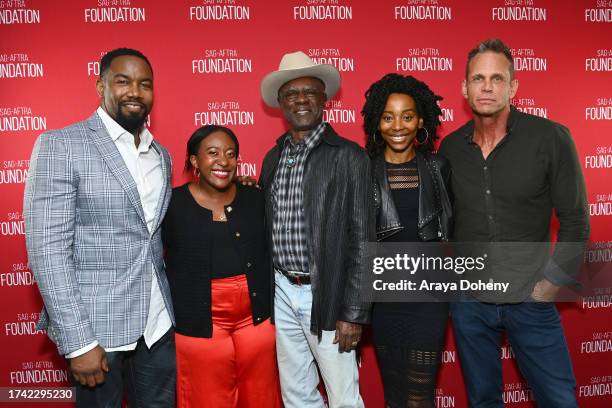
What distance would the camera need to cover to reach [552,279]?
220 centimetres

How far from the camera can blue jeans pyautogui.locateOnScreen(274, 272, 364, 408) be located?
2.16 meters

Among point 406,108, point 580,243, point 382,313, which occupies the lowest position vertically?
point 382,313

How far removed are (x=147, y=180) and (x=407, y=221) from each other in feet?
3.93

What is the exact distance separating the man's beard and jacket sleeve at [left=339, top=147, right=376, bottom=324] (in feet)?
3.14

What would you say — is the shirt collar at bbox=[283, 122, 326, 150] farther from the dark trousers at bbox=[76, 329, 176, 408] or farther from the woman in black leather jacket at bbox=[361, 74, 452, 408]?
the dark trousers at bbox=[76, 329, 176, 408]

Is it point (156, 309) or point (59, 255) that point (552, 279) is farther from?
point (59, 255)

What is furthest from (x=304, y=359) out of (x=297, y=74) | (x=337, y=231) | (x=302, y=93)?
(x=297, y=74)

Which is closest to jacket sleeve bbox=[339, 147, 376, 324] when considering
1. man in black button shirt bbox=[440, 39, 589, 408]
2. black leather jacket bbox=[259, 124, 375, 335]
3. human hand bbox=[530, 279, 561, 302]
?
black leather jacket bbox=[259, 124, 375, 335]

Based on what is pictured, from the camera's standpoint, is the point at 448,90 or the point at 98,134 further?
the point at 448,90

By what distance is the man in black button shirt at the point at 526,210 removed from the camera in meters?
2.19

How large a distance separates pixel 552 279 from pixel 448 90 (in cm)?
137

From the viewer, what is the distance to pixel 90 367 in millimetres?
1782

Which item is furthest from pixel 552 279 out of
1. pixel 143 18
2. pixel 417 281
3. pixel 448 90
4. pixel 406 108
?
pixel 143 18

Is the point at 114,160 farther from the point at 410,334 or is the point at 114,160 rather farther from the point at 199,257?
the point at 410,334
